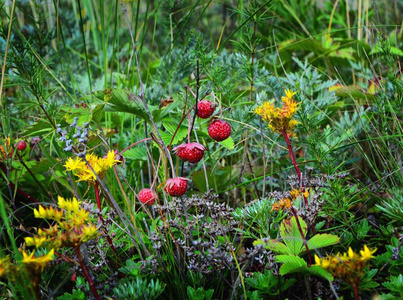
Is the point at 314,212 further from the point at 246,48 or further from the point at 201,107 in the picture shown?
the point at 246,48

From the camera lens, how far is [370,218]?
1.41m

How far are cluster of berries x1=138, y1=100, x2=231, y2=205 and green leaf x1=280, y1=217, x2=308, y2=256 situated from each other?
10.9 inches

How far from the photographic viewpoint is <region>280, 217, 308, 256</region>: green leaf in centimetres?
107

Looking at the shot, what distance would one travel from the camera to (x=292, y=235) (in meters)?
1.10

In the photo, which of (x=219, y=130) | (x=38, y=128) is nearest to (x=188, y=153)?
(x=219, y=130)

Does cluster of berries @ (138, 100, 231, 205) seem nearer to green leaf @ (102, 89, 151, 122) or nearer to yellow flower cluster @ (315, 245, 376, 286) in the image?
green leaf @ (102, 89, 151, 122)

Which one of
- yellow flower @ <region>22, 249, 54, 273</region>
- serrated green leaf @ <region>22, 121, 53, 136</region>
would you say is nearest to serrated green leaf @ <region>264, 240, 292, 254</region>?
yellow flower @ <region>22, 249, 54, 273</region>

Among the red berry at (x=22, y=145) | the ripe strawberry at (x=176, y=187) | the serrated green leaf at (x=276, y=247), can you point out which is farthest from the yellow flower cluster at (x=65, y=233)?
the red berry at (x=22, y=145)

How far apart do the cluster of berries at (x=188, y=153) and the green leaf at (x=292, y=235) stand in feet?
0.91

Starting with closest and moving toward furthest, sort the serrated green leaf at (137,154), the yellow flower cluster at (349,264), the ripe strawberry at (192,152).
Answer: the yellow flower cluster at (349,264) → the ripe strawberry at (192,152) → the serrated green leaf at (137,154)

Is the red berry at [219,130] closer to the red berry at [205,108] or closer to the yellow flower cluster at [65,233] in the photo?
the red berry at [205,108]

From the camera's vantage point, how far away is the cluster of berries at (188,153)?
1.14 metres

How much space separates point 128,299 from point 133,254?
1.11 ft

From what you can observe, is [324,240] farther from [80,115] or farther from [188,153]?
[80,115]
